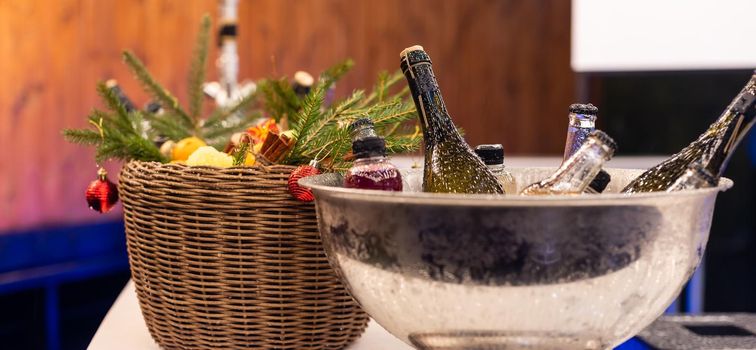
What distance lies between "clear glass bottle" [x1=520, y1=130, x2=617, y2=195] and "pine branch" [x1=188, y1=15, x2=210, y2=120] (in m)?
0.62

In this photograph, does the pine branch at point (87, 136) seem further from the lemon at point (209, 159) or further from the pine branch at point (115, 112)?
the lemon at point (209, 159)

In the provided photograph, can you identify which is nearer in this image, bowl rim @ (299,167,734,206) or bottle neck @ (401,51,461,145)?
bowl rim @ (299,167,734,206)

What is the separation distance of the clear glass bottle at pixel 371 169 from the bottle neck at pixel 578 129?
0.19 meters

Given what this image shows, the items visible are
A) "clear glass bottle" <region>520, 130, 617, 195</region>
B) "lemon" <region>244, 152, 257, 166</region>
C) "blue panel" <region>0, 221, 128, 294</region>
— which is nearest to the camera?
"clear glass bottle" <region>520, 130, 617, 195</region>

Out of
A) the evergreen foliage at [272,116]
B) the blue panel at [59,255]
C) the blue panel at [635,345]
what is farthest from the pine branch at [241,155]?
the blue panel at [59,255]

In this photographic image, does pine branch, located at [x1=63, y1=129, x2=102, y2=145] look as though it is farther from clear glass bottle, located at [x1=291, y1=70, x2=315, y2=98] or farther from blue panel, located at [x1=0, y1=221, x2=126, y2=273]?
blue panel, located at [x1=0, y1=221, x2=126, y2=273]

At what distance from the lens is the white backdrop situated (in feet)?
9.72

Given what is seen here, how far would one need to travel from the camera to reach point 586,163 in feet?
1.74

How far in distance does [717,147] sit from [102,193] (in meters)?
0.63

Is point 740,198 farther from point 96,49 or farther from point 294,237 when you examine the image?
point 294,237

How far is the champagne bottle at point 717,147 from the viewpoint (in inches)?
22.9

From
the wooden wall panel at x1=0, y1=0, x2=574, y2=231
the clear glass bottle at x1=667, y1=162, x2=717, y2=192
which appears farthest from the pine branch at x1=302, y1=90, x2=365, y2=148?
the wooden wall panel at x1=0, y1=0, x2=574, y2=231

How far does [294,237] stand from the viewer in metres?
0.68

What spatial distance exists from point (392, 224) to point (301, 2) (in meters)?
3.41
